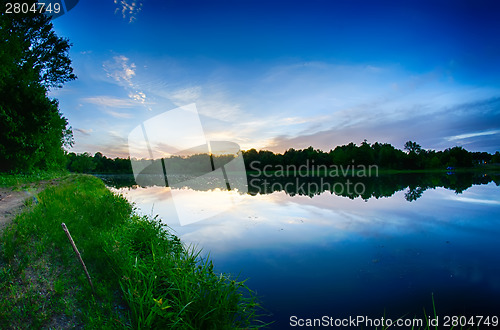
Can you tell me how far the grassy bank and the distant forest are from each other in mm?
64043

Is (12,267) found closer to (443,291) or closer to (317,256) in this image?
(317,256)

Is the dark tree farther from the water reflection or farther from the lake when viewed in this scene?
the water reflection

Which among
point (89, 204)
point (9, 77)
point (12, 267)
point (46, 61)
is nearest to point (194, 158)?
point (46, 61)

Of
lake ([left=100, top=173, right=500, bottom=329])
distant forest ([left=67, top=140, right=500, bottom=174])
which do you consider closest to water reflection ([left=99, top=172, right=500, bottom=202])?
lake ([left=100, top=173, right=500, bottom=329])

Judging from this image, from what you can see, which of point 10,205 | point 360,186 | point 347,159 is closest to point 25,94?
point 10,205

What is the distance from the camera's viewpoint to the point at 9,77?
13953 mm

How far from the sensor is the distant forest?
267 feet

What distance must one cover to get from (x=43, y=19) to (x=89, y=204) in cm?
2168

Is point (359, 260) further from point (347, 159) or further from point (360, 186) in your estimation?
point (347, 159)

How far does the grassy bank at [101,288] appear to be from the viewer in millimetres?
3223

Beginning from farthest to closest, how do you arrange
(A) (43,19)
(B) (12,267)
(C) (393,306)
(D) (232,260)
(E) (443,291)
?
(A) (43,19) < (D) (232,260) < (E) (443,291) < (C) (393,306) < (B) (12,267)

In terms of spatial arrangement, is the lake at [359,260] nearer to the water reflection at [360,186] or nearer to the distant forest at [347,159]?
the water reflection at [360,186]

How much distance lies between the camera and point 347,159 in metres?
88.7

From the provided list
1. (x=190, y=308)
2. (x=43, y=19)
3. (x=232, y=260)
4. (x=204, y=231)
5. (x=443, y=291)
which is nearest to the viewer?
(x=190, y=308)
